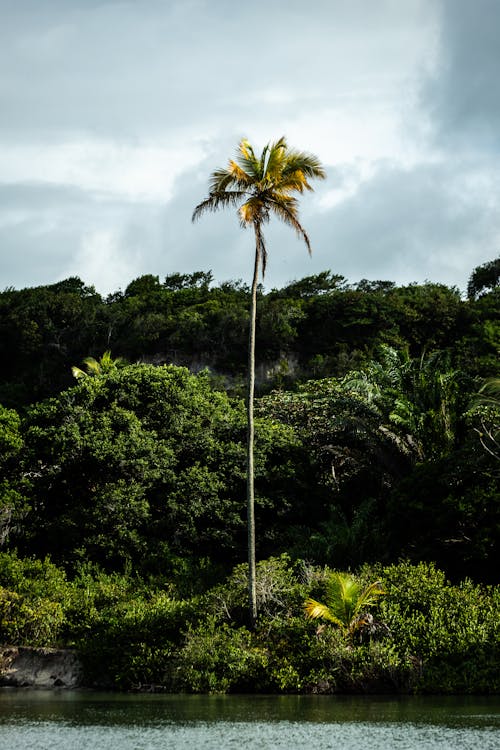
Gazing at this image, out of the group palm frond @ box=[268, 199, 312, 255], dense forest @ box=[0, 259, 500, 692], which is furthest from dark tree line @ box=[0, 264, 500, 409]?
palm frond @ box=[268, 199, 312, 255]

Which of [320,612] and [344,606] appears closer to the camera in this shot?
[320,612]

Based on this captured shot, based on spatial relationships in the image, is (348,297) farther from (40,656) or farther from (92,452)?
(40,656)

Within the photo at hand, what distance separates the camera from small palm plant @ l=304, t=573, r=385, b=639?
21.9 metres

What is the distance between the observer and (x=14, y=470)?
1192 inches

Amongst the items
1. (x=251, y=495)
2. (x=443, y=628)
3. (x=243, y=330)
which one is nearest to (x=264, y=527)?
(x=251, y=495)

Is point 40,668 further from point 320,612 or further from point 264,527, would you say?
point 264,527

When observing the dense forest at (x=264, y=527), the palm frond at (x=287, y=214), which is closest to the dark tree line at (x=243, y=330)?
the dense forest at (x=264, y=527)

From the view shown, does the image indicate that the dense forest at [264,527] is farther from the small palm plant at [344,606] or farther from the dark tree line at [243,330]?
the dark tree line at [243,330]

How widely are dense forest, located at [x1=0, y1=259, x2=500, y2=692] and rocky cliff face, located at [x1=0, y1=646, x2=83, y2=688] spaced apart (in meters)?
0.49

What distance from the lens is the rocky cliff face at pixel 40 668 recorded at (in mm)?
23391

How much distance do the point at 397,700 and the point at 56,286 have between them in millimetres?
58233

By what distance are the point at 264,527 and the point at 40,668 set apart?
9.69 m

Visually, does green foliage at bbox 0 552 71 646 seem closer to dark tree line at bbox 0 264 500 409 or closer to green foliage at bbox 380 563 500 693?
green foliage at bbox 380 563 500 693

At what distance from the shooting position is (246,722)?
16328mm
